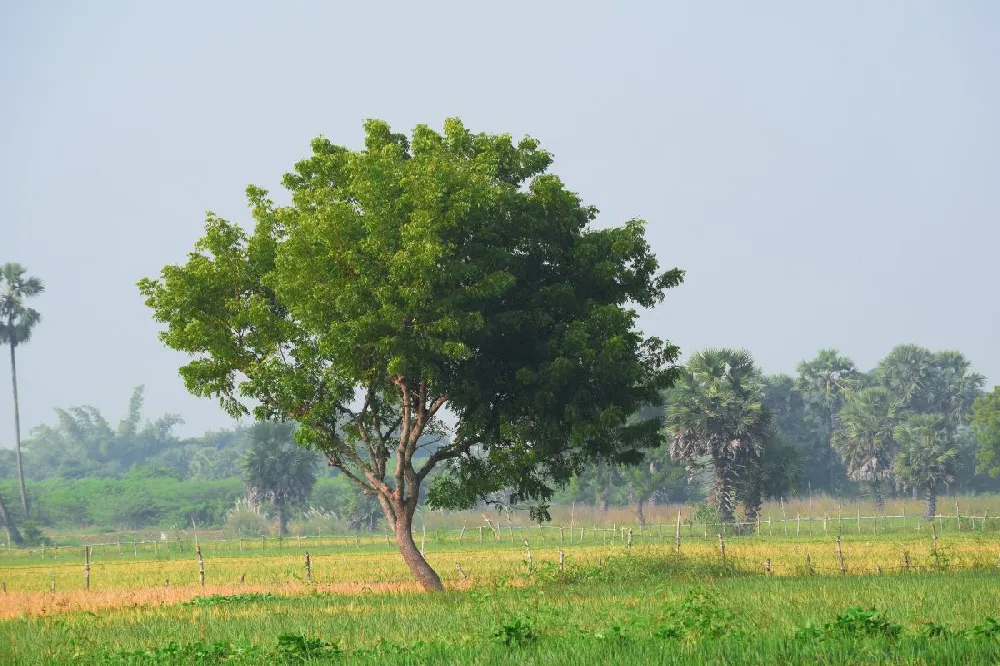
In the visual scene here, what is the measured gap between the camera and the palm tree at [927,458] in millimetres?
106250

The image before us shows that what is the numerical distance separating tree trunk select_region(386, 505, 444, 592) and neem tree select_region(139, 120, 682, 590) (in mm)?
68

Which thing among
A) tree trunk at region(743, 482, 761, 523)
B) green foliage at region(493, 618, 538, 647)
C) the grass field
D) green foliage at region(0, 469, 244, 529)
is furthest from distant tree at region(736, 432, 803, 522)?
green foliage at region(0, 469, 244, 529)

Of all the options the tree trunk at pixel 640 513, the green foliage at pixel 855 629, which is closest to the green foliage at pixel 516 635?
the green foliage at pixel 855 629

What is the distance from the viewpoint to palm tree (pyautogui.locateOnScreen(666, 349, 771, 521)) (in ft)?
256

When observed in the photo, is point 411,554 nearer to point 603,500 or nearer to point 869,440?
point 603,500

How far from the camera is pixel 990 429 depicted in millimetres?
108438

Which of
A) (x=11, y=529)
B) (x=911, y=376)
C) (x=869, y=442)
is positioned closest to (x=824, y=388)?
(x=911, y=376)

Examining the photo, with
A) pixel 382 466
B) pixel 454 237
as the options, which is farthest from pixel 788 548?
pixel 454 237

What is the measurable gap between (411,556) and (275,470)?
7742 cm

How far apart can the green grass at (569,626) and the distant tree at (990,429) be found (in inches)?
3183

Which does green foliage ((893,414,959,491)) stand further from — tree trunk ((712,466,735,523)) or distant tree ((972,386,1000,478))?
tree trunk ((712,466,735,523))

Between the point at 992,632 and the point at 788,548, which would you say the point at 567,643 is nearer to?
the point at 992,632

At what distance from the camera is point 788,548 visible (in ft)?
180

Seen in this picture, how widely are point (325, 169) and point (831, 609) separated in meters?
20.9
